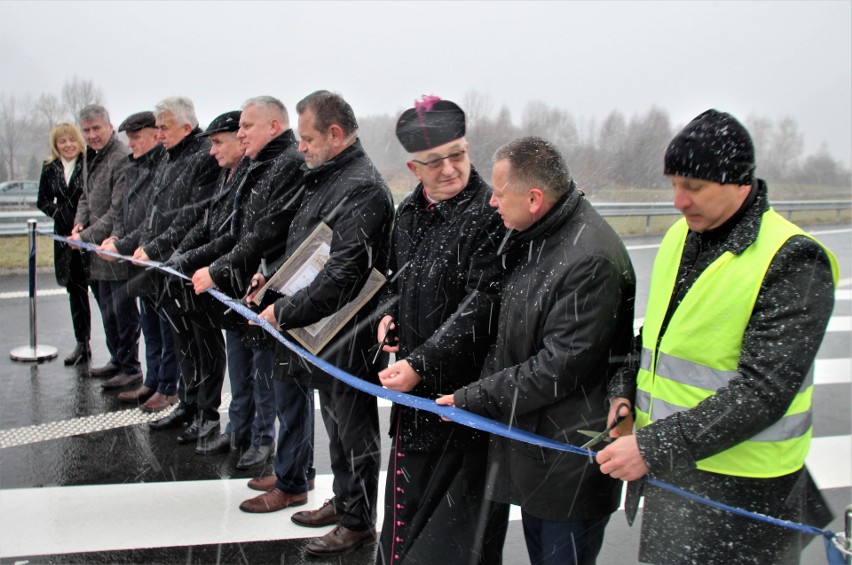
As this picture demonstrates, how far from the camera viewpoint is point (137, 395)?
6.17 m

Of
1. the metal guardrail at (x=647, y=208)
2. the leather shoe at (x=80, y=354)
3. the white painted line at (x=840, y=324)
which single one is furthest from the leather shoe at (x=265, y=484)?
the metal guardrail at (x=647, y=208)

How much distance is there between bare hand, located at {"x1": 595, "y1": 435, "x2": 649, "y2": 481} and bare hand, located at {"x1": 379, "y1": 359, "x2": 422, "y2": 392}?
943 millimetres

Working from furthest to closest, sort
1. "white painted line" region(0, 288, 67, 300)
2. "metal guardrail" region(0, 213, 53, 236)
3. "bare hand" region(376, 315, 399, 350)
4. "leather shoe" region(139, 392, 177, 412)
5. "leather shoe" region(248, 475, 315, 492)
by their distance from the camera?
"metal guardrail" region(0, 213, 53, 236) → "white painted line" region(0, 288, 67, 300) → "leather shoe" region(139, 392, 177, 412) → "leather shoe" region(248, 475, 315, 492) → "bare hand" region(376, 315, 399, 350)

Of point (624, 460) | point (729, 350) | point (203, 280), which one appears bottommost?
point (624, 460)

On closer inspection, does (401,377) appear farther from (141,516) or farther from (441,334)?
(141,516)

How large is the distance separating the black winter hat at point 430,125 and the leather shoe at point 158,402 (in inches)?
143

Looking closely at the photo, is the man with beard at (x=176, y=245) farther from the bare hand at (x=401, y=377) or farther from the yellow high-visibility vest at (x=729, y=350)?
the yellow high-visibility vest at (x=729, y=350)

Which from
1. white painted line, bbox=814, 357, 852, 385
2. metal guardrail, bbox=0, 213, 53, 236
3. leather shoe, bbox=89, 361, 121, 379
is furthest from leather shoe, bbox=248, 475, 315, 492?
metal guardrail, bbox=0, 213, 53, 236

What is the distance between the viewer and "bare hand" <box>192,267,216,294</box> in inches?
182

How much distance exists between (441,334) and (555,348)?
589mm

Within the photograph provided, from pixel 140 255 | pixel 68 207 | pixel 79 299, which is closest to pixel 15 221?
pixel 68 207

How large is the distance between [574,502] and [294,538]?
6.06ft

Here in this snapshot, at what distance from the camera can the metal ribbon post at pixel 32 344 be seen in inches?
285

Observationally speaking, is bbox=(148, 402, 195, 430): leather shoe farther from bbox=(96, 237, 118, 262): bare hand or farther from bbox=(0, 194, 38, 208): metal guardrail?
bbox=(0, 194, 38, 208): metal guardrail
